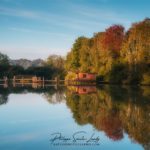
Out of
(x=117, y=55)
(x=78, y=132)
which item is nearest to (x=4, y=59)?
(x=117, y=55)

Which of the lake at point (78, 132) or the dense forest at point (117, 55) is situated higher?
the dense forest at point (117, 55)

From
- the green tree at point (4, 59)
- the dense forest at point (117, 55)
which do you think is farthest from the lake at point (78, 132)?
the green tree at point (4, 59)

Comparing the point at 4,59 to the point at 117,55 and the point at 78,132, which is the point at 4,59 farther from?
the point at 78,132

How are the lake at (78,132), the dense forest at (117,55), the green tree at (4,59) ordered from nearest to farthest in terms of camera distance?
the lake at (78,132) → the dense forest at (117,55) → the green tree at (4,59)

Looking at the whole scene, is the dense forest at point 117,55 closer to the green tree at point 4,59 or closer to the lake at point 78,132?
the lake at point 78,132

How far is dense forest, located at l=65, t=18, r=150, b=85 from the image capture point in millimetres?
52656

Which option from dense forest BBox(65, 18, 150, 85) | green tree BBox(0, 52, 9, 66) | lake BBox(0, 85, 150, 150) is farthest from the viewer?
green tree BBox(0, 52, 9, 66)

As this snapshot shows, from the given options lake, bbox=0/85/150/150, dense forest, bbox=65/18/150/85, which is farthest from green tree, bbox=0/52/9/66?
lake, bbox=0/85/150/150

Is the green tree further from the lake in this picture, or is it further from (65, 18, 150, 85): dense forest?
the lake

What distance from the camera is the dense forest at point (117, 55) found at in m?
52.7

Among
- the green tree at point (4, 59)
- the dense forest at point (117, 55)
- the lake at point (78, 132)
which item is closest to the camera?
the lake at point (78, 132)

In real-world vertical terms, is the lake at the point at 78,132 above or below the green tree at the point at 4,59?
below

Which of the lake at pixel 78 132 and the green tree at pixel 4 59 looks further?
the green tree at pixel 4 59

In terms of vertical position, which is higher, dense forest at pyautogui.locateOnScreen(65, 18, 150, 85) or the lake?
dense forest at pyautogui.locateOnScreen(65, 18, 150, 85)
